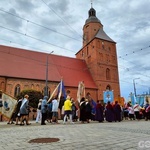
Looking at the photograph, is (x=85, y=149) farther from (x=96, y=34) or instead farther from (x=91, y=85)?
(x=96, y=34)

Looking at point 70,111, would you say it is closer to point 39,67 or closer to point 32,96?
point 32,96

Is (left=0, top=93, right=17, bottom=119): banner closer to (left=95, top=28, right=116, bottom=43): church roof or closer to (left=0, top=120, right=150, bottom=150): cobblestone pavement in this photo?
(left=0, top=120, right=150, bottom=150): cobblestone pavement

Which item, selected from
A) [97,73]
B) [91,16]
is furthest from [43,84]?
[91,16]

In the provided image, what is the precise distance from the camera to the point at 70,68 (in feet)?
124

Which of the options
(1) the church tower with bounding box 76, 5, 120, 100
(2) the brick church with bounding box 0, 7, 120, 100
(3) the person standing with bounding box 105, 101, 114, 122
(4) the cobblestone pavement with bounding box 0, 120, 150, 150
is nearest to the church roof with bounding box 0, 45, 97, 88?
(2) the brick church with bounding box 0, 7, 120, 100

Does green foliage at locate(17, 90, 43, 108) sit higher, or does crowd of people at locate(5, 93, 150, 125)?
green foliage at locate(17, 90, 43, 108)

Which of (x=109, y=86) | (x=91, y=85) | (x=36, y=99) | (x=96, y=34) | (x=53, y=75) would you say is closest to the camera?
(x=36, y=99)

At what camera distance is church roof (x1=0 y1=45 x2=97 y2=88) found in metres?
29.4

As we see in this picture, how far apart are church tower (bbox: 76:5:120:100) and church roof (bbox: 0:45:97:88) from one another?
198cm

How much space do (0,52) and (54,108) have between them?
2225 cm

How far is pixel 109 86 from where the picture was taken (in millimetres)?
38719

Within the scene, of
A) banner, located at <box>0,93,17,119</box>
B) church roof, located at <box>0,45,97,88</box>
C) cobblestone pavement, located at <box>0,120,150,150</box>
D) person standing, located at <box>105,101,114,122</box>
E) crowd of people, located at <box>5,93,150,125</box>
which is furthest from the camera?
church roof, located at <box>0,45,97,88</box>

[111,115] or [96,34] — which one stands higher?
[96,34]

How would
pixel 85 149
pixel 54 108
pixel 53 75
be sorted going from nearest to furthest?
pixel 85 149
pixel 54 108
pixel 53 75
